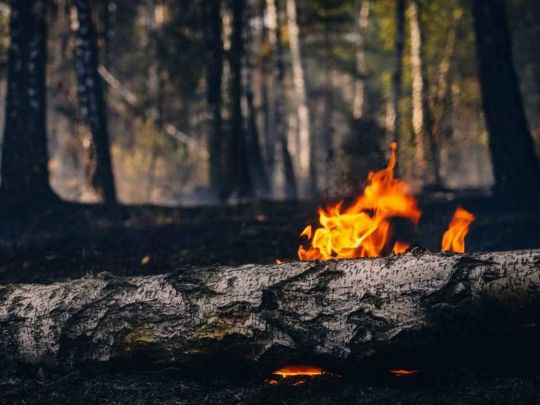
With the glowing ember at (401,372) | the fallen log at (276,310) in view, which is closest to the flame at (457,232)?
the fallen log at (276,310)

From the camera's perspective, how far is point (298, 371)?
4027mm

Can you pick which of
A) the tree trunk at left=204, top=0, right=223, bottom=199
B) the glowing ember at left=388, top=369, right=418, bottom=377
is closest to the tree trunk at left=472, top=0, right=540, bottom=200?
the glowing ember at left=388, top=369, right=418, bottom=377

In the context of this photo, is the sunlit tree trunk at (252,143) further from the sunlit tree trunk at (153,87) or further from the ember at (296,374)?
the ember at (296,374)

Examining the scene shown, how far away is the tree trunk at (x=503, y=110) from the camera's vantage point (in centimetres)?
993

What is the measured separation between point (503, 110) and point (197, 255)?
5.76m

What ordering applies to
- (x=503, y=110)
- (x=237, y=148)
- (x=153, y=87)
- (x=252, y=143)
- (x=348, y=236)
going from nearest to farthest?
(x=348, y=236) → (x=503, y=110) → (x=237, y=148) → (x=252, y=143) → (x=153, y=87)

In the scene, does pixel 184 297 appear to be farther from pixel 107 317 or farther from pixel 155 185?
pixel 155 185

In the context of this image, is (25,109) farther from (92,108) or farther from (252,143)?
(252,143)

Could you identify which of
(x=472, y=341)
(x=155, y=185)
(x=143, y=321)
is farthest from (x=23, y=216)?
(x=155, y=185)

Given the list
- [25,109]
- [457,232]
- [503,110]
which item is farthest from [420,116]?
[457,232]

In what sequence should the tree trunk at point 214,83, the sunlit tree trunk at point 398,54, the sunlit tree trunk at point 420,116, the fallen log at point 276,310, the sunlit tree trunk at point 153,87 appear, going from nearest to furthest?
1. the fallen log at point 276,310
2. the tree trunk at point 214,83
3. the sunlit tree trunk at point 420,116
4. the sunlit tree trunk at point 398,54
5. the sunlit tree trunk at point 153,87

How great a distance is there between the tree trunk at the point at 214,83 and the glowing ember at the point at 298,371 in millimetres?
11360

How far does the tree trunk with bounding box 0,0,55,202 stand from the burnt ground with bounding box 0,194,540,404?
1.78ft

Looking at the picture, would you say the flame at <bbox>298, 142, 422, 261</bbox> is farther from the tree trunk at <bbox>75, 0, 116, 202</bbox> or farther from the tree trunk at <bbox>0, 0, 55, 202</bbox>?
the tree trunk at <bbox>75, 0, 116, 202</bbox>
